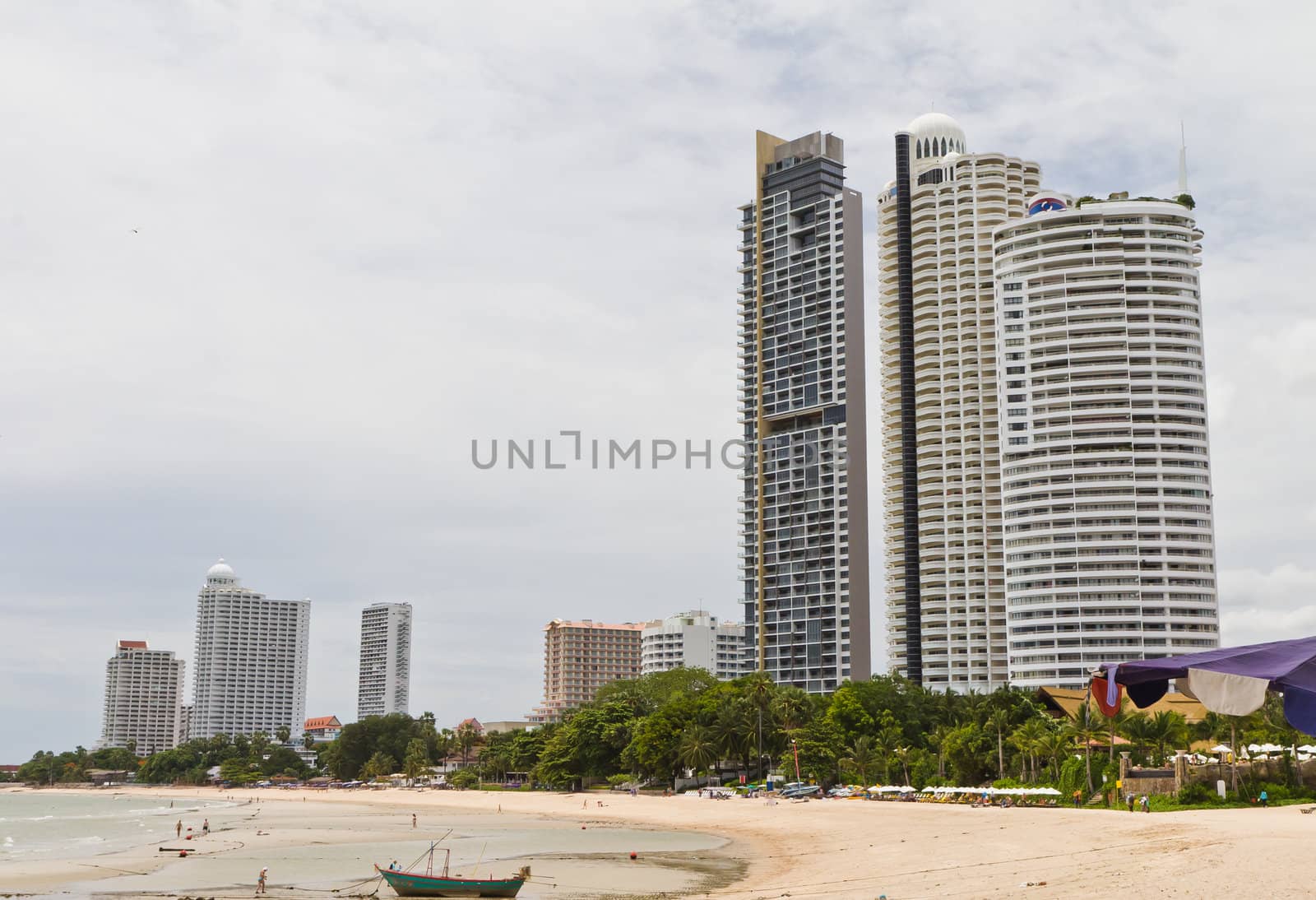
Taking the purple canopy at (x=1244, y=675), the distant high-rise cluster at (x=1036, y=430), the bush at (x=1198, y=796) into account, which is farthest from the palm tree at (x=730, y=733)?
the purple canopy at (x=1244, y=675)

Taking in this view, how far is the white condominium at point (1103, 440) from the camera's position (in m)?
113

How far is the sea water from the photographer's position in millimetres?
60156

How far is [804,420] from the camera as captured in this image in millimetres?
146375

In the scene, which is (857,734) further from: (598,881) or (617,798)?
(598,881)

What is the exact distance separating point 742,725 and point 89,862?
48.2 m

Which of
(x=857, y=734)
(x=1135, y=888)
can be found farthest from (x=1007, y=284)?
(x=1135, y=888)

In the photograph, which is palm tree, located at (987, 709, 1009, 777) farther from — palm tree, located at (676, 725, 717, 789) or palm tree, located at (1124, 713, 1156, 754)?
palm tree, located at (676, 725, 717, 789)

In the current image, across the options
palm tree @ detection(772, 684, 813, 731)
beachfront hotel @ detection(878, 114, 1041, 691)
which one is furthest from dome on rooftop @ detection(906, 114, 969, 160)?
palm tree @ detection(772, 684, 813, 731)

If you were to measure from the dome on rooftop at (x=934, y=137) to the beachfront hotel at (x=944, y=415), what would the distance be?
2.69 metres

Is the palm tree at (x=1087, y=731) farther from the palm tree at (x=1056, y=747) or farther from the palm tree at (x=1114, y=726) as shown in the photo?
the palm tree at (x=1056, y=747)

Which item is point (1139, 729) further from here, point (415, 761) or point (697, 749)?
point (415, 761)

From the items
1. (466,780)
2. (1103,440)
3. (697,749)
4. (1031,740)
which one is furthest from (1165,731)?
(466,780)

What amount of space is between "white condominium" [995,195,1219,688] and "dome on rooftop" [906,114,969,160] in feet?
76.3

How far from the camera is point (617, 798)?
8694 cm
